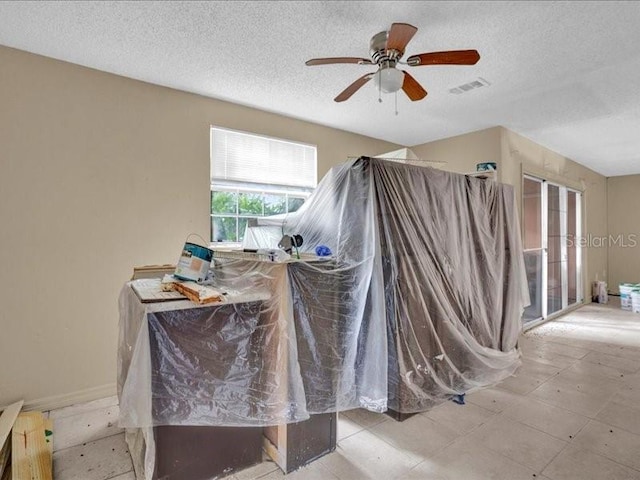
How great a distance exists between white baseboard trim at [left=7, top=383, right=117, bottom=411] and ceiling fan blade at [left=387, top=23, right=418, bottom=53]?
10.1 ft

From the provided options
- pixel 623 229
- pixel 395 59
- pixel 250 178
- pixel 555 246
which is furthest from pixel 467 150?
pixel 623 229

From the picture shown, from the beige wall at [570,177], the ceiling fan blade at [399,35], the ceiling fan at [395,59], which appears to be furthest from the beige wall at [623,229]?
the ceiling fan blade at [399,35]

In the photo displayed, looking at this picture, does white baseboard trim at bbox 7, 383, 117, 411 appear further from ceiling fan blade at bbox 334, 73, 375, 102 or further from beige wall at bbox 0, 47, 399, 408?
ceiling fan blade at bbox 334, 73, 375, 102

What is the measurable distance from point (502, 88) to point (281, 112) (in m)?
2.03

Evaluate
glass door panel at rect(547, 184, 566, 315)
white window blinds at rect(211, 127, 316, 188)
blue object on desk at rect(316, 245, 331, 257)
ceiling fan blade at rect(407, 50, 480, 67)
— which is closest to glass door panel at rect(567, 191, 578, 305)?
glass door panel at rect(547, 184, 566, 315)

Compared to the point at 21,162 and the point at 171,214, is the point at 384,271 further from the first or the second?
the point at 21,162

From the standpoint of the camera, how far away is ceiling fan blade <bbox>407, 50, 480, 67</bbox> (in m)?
1.88

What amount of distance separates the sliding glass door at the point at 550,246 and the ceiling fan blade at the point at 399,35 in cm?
316

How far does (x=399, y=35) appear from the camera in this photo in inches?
72.6

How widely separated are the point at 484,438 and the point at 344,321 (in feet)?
3.70

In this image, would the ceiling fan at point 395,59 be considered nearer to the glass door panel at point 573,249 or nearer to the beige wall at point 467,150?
the beige wall at point 467,150

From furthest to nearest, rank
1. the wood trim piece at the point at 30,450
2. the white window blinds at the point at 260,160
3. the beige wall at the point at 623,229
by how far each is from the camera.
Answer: the beige wall at the point at 623,229 < the white window blinds at the point at 260,160 < the wood trim piece at the point at 30,450

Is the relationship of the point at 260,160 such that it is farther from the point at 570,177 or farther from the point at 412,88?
the point at 570,177

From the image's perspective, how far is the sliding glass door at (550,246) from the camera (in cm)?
448
